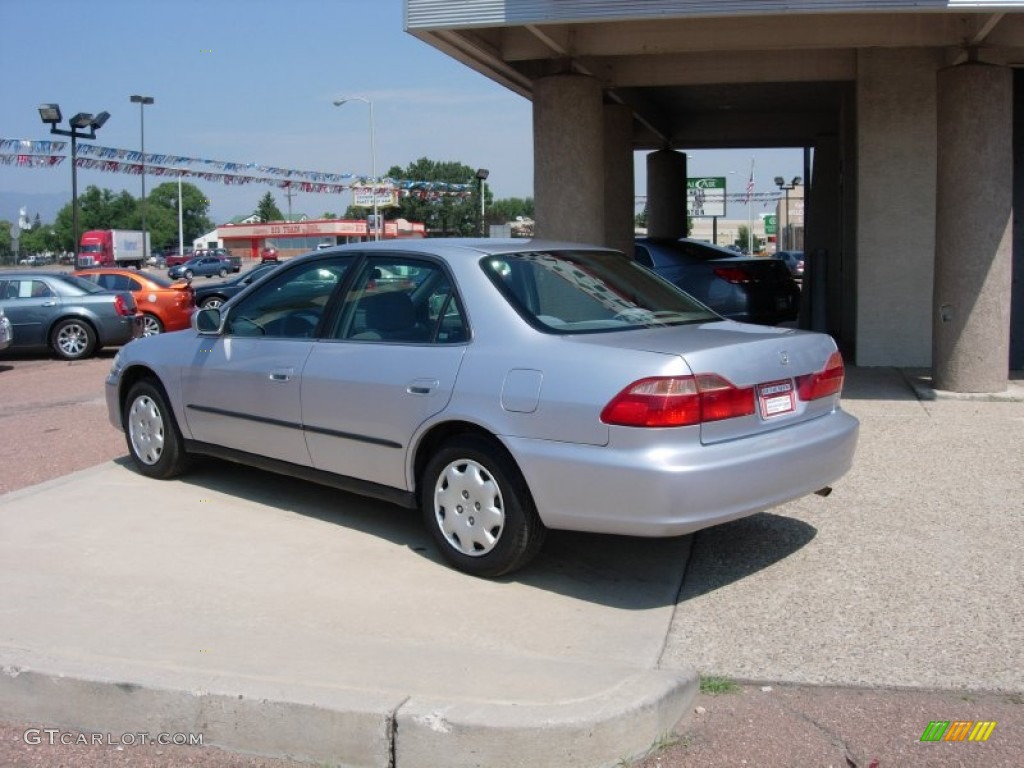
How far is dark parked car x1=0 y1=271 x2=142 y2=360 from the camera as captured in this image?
16516 millimetres

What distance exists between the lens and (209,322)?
258 inches

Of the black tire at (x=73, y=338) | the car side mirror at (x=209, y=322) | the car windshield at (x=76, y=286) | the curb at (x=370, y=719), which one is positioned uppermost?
the car windshield at (x=76, y=286)

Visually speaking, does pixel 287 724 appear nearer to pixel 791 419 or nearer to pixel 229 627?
pixel 229 627

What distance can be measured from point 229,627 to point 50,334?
13428 mm

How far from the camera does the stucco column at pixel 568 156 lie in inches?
436

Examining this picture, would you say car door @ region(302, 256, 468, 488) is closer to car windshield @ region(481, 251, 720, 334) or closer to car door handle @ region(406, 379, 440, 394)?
car door handle @ region(406, 379, 440, 394)

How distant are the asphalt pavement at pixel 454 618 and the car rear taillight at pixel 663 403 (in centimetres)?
90

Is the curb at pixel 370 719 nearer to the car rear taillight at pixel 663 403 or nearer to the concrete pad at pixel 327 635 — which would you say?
the concrete pad at pixel 327 635

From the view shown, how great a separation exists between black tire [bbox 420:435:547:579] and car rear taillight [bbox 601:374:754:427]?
0.64 metres

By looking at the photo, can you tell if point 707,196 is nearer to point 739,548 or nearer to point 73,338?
point 73,338

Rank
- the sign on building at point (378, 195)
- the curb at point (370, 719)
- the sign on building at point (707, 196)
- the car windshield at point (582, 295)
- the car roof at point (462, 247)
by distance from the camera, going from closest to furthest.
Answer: the curb at point (370, 719) < the car windshield at point (582, 295) < the car roof at point (462, 247) < the sign on building at point (378, 195) < the sign on building at point (707, 196)

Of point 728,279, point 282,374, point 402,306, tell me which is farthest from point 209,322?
point 728,279

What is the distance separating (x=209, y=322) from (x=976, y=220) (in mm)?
6585

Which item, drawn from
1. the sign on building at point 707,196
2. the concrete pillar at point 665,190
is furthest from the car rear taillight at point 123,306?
the sign on building at point 707,196
